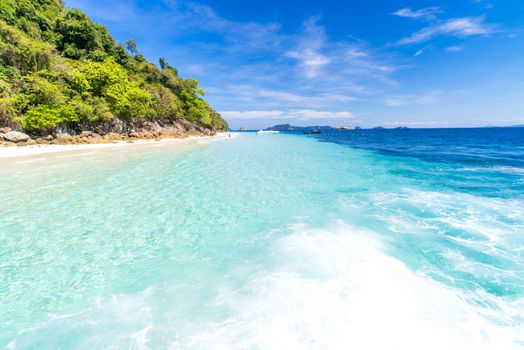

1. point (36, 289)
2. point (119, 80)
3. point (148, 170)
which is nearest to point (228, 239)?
point (36, 289)

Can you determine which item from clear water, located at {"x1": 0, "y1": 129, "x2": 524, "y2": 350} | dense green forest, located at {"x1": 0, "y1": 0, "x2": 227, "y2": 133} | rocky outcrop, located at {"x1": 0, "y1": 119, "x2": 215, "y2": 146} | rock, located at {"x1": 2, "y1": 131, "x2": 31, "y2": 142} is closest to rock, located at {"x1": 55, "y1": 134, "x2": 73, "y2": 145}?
rocky outcrop, located at {"x1": 0, "y1": 119, "x2": 215, "y2": 146}

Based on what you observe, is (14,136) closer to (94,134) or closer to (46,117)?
(46,117)

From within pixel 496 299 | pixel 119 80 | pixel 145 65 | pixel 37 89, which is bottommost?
pixel 496 299

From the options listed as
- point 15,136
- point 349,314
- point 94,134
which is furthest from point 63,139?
point 349,314

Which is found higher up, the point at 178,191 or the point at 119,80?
the point at 119,80

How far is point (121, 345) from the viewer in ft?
9.63

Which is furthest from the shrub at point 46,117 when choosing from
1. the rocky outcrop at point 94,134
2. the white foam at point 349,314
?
the white foam at point 349,314

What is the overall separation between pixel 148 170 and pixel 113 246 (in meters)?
10.1

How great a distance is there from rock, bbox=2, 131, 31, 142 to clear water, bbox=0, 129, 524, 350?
61.3ft

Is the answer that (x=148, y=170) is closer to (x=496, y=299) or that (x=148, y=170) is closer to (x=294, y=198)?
(x=294, y=198)

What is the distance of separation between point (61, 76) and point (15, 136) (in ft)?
36.3

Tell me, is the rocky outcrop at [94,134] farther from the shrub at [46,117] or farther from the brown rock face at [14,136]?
the shrub at [46,117]

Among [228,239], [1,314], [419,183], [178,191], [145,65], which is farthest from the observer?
[145,65]

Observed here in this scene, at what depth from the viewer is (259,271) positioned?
4.52 meters
